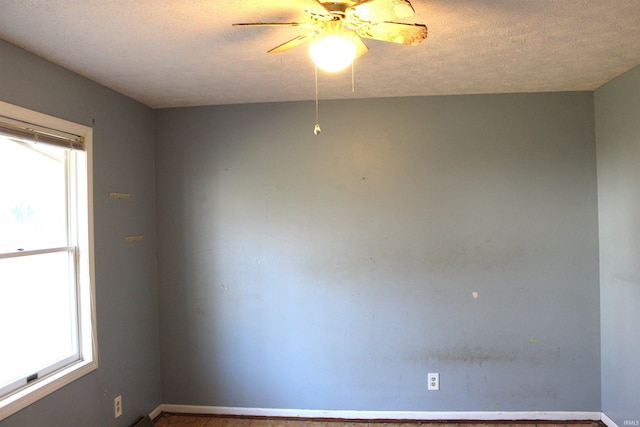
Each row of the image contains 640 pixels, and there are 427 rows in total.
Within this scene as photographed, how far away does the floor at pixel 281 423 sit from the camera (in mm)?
2631

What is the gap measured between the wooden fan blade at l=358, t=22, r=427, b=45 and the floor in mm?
2595

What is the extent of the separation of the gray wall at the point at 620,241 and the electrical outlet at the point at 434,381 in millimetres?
1173

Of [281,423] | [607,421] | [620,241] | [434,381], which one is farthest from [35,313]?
[607,421]

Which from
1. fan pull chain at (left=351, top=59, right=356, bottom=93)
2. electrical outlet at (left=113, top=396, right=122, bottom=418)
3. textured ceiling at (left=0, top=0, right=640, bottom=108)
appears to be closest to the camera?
textured ceiling at (left=0, top=0, right=640, bottom=108)

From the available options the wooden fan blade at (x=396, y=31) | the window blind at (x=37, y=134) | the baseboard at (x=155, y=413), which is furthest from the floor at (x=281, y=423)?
the wooden fan blade at (x=396, y=31)

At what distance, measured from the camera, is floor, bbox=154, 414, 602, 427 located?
263 centimetres

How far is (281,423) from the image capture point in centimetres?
271

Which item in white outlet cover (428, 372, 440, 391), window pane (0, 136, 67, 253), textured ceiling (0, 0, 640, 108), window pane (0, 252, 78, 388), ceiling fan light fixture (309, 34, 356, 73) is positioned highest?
textured ceiling (0, 0, 640, 108)

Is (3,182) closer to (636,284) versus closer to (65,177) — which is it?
(65,177)

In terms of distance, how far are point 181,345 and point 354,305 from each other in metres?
1.42

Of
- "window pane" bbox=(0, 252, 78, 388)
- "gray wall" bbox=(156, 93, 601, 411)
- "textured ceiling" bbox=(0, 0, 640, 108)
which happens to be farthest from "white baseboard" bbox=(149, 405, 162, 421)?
"textured ceiling" bbox=(0, 0, 640, 108)

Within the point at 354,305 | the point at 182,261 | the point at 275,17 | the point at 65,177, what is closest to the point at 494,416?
the point at 354,305

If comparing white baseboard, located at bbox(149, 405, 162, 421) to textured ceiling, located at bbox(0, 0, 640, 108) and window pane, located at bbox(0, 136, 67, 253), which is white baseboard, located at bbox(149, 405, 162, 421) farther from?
textured ceiling, located at bbox(0, 0, 640, 108)

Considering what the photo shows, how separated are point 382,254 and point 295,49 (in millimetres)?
1583
